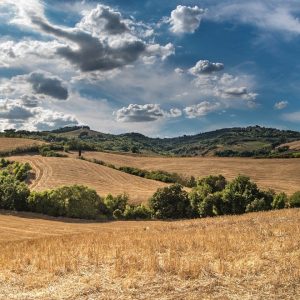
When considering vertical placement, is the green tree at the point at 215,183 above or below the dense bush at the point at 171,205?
above

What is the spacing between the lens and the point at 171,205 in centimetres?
8262

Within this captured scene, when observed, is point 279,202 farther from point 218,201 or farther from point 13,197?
point 13,197

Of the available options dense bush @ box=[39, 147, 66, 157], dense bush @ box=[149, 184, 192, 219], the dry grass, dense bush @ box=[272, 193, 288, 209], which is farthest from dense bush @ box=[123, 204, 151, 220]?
dense bush @ box=[39, 147, 66, 157]

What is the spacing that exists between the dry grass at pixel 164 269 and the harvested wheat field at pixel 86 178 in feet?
233

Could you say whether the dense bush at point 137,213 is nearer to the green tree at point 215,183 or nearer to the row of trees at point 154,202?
the row of trees at point 154,202

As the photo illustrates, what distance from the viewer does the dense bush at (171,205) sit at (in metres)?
82.1

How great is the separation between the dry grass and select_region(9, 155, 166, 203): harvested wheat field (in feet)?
233

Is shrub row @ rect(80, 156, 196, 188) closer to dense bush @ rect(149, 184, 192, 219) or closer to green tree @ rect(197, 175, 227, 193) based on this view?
green tree @ rect(197, 175, 227, 193)

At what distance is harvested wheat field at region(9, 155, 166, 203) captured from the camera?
348 feet

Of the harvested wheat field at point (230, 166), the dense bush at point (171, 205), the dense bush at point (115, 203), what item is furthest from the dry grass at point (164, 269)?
the harvested wheat field at point (230, 166)

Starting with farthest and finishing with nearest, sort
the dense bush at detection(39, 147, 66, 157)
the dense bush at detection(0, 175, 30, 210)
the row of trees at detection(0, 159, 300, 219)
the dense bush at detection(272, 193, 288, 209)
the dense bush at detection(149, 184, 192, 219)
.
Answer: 1. the dense bush at detection(39, 147, 66, 157)
2. the dense bush at detection(0, 175, 30, 210)
3. the dense bush at detection(149, 184, 192, 219)
4. the row of trees at detection(0, 159, 300, 219)
5. the dense bush at detection(272, 193, 288, 209)

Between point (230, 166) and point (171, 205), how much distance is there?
5877cm

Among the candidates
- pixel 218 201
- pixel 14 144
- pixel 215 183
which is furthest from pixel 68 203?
pixel 14 144

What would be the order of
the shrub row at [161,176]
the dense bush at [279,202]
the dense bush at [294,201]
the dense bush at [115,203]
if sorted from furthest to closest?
the shrub row at [161,176] < the dense bush at [115,203] < the dense bush at [294,201] < the dense bush at [279,202]
